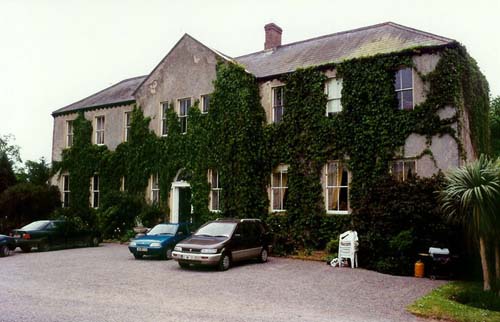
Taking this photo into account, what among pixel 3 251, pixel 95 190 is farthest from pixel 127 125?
pixel 3 251

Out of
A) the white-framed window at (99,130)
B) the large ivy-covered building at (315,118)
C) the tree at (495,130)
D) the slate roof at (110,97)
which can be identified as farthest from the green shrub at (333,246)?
the tree at (495,130)

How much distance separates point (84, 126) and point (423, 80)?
2155 centimetres

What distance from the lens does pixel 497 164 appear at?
39.8 ft

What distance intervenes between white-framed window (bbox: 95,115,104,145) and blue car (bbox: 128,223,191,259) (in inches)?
505

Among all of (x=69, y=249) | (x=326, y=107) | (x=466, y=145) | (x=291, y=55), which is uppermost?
(x=291, y=55)

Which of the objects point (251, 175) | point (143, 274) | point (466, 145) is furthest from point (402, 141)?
point (143, 274)

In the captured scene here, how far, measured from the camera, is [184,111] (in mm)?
25109

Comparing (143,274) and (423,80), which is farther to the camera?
(423,80)

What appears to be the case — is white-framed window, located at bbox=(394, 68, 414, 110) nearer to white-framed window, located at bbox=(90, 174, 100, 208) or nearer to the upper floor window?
the upper floor window

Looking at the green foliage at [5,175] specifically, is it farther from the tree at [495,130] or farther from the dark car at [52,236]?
the tree at [495,130]

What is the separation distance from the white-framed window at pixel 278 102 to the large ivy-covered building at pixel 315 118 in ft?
0.18

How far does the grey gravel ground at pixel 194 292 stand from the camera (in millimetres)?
8883

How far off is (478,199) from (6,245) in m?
17.4

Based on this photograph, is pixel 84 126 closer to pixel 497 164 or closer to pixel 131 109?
pixel 131 109
